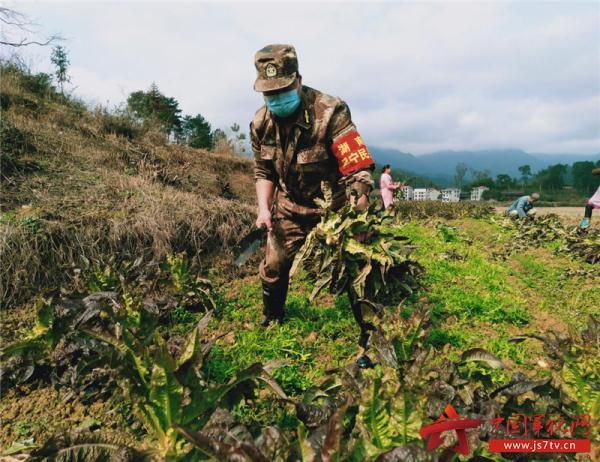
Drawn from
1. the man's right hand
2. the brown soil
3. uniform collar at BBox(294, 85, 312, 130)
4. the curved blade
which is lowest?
the brown soil

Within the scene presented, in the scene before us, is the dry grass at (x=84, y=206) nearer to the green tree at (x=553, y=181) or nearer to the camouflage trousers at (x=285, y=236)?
the camouflage trousers at (x=285, y=236)

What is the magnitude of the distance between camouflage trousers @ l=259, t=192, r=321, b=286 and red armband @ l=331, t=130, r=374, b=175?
48cm

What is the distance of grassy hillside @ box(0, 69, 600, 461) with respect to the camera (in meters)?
1.56

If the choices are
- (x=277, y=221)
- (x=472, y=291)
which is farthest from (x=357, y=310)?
(x=472, y=291)

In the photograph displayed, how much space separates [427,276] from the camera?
16.1 ft

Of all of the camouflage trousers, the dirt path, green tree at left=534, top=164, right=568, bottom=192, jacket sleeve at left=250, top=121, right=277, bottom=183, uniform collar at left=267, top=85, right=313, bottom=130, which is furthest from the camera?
green tree at left=534, top=164, right=568, bottom=192

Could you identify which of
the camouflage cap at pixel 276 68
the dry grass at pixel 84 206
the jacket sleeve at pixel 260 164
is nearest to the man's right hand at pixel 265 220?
the jacket sleeve at pixel 260 164

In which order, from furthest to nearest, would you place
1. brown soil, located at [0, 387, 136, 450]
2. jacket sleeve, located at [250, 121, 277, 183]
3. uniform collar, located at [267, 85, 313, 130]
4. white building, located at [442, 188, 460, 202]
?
white building, located at [442, 188, 460, 202] < jacket sleeve, located at [250, 121, 277, 183] < uniform collar, located at [267, 85, 313, 130] < brown soil, located at [0, 387, 136, 450]

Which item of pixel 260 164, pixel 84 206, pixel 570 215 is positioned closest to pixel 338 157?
pixel 260 164

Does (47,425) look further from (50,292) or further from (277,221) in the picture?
(277,221)

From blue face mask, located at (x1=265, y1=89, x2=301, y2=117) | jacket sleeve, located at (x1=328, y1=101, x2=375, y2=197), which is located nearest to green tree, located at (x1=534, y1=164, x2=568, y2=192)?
jacket sleeve, located at (x1=328, y1=101, x2=375, y2=197)

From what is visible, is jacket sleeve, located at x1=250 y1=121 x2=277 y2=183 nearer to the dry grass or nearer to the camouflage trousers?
the camouflage trousers

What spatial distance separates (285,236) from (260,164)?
784 millimetres

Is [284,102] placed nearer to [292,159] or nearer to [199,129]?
[292,159]
